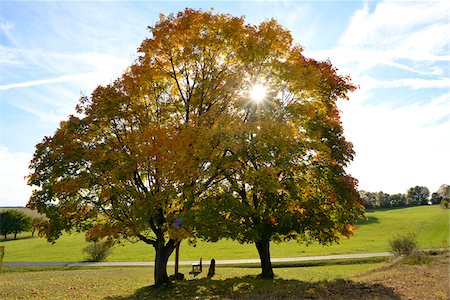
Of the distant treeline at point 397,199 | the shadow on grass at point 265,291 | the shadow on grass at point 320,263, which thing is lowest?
the shadow on grass at point 320,263

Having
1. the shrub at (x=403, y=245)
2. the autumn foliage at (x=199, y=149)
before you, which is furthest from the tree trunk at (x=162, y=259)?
the shrub at (x=403, y=245)

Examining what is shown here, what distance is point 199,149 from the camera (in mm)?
16922

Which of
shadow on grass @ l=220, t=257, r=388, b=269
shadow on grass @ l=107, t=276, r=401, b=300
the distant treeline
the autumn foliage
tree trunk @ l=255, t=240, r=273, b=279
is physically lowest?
shadow on grass @ l=220, t=257, r=388, b=269

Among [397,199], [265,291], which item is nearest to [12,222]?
[265,291]

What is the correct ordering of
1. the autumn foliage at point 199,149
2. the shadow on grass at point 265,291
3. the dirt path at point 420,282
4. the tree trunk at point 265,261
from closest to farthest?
the dirt path at point 420,282, the shadow on grass at point 265,291, the autumn foliage at point 199,149, the tree trunk at point 265,261

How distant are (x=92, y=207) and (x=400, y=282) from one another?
15.9m

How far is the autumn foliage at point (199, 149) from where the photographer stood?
17312 mm

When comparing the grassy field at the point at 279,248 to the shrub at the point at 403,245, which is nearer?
the shrub at the point at 403,245

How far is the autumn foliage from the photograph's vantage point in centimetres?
1731

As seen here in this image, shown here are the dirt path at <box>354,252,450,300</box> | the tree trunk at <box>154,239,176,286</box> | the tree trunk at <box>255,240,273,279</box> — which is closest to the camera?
the dirt path at <box>354,252,450,300</box>

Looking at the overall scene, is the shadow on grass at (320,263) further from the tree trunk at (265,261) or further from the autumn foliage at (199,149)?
the autumn foliage at (199,149)

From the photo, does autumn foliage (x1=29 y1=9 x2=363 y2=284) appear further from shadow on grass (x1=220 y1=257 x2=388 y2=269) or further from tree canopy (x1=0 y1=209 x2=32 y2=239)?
tree canopy (x1=0 y1=209 x2=32 y2=239)

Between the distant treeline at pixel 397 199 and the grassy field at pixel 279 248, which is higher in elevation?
the distant treeline at pixel 397 199

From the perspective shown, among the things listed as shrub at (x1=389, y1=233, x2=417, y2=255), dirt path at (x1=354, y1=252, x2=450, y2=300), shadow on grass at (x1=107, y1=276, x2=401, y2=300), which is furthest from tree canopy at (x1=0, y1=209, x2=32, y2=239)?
dirt path at (x1=354, y1=252, x2=450, y2=300)
